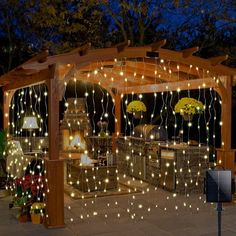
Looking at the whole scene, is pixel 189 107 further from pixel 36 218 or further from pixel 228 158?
pixel 36 218

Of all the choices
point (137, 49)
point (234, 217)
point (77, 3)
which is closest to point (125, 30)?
point (77, 3)

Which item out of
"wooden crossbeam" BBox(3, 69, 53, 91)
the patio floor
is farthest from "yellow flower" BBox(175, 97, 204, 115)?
"wooden crossbeam" BBox(3, 69, 53, 91)

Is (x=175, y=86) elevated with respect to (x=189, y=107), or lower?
elevated

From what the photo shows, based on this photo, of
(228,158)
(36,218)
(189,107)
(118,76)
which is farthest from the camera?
(118,76)

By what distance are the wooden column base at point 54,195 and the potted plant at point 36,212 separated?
23 cm

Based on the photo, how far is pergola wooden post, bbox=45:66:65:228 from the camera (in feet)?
18.0

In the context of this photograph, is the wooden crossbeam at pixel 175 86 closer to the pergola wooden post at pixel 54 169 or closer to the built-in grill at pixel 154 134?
the built-in grill at pixel 154 134

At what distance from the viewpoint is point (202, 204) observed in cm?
678

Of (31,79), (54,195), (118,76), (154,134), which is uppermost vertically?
(118,76)

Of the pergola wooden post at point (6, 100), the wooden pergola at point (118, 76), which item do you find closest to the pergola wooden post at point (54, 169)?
the wooden pergola at point (118, 76)

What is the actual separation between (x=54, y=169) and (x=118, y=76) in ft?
14.4

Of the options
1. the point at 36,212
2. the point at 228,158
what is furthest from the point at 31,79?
the point at 228,158

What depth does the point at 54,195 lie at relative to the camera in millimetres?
5496

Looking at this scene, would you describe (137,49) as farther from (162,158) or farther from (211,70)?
(162,158)
